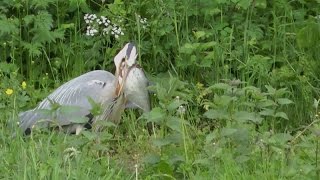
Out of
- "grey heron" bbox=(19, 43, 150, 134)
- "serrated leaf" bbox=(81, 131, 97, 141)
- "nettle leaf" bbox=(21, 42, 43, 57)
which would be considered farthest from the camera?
"nettle leaf" bbox=(21, 42, 43, 57)

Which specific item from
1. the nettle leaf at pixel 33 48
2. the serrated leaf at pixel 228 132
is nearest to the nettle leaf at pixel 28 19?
the nettle leaf at pixel 33 48

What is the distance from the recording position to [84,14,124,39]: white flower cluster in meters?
6.75

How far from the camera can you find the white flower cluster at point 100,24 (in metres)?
6.75

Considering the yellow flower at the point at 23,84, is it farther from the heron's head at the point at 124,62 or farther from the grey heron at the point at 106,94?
the heron's head at the point at 124,62

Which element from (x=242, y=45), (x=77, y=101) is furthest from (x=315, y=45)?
(x=77, y=101)

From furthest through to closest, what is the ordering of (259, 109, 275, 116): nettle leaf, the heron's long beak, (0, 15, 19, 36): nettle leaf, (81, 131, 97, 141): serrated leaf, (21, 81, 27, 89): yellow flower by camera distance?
(0, 15, 19, 36): nettle leaf < (21, 81, 27, 89): yellow flower < the heron's long beak < (259, 109, 275, 116): nettle leaf < (81, 131, 97, 141): serrated leaf

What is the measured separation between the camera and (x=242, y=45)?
6.71 metres

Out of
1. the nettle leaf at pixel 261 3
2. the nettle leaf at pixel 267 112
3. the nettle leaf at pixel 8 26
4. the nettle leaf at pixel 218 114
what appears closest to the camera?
the nettle leaf at pixel 218 114

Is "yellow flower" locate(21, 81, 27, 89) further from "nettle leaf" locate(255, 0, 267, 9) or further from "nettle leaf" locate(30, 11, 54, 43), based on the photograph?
"nettle leaf" locate(255, 0, 267, 9)

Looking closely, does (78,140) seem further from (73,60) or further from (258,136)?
(73,60)

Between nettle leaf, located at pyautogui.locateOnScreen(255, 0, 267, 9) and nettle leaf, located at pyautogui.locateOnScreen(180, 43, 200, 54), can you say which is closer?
nettle leaf, located at pyautogui.locateOnScreen(180, 43, 200, 54)

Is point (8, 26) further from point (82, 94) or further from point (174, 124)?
point (174, 124)

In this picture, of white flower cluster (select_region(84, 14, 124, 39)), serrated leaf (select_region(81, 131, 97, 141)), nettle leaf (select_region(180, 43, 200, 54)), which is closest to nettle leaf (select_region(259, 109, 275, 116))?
serrated leaf (select_region(81, 131, 97, 141))

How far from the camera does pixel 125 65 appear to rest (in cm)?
596
